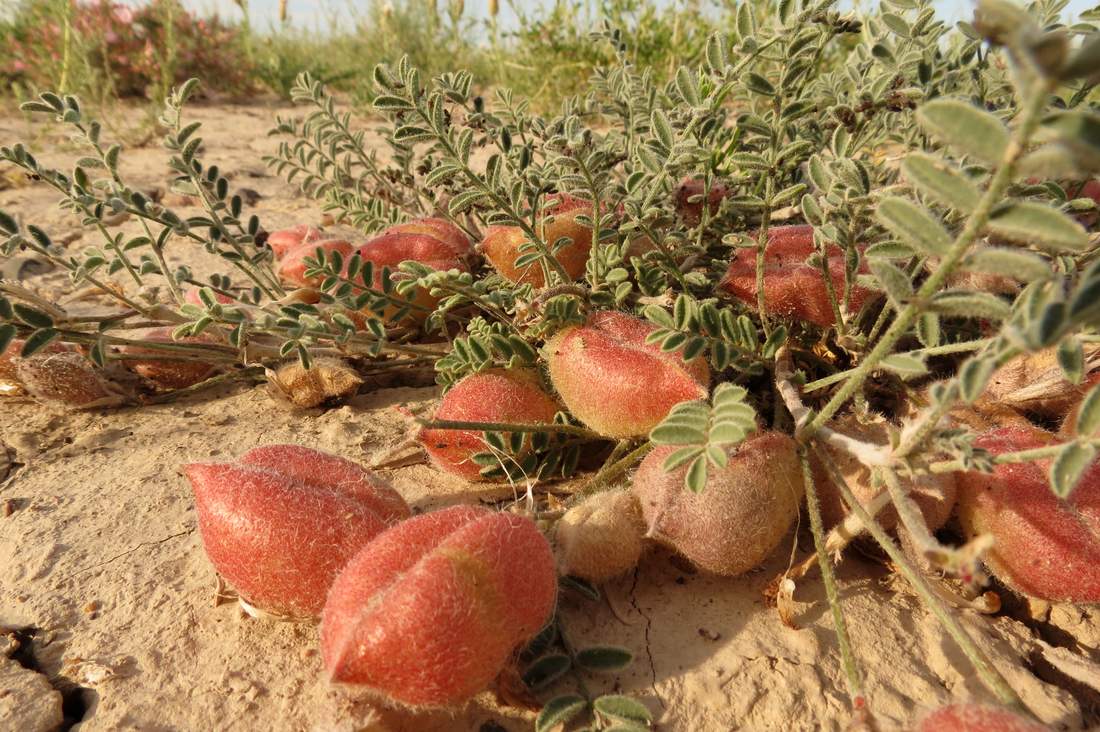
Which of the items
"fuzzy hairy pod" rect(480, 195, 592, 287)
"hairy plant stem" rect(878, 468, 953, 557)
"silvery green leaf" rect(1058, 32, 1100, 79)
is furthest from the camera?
"fuzzy hairy pod" rect(480, 195, 592, 287)

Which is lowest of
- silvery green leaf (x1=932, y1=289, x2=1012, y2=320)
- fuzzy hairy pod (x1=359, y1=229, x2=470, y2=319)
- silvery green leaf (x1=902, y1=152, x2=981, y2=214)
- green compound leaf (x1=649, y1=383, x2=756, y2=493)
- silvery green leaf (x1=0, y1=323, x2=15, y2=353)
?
silvery green leaf (x1=0, y1=323, x2=15, y2=353)

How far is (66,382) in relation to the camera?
1.91 m

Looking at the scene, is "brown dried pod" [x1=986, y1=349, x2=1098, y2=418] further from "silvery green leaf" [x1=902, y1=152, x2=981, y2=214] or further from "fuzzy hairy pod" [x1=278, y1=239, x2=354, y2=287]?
"fuzzy hairy pod" [x1=278, y1=239, x2=354, y2=287]

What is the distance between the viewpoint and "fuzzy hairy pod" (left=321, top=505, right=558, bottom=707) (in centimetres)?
94

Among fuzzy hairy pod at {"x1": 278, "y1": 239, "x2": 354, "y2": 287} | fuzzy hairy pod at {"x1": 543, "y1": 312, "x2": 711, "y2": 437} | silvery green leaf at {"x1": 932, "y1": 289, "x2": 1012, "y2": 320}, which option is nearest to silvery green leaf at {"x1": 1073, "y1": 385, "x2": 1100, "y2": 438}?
silvery green leaf at {"x1": 932, "y1": 289, "x2": 1012, "y2": 320}

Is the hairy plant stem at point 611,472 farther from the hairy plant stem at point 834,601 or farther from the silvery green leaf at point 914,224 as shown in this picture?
the silvery green leaf at point 914,224

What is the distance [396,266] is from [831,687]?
1497 millimetres

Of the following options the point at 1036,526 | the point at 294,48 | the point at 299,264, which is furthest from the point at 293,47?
the point at 1036,526

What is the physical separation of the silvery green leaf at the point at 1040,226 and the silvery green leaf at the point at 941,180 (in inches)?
1.6

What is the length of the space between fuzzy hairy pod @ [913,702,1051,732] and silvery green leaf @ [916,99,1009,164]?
2.23ft

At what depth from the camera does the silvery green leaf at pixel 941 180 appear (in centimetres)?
72

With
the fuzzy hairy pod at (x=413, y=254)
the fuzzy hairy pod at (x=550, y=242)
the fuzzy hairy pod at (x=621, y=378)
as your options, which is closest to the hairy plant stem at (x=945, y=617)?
→ the fuzzy hairy pod at (x=621, y=378)

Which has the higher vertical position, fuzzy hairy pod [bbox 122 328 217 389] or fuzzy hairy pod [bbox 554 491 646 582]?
fuzzy hairy pod [bbox 554 491 646 582]


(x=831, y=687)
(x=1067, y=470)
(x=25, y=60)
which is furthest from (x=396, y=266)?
(x=25, y=60)
